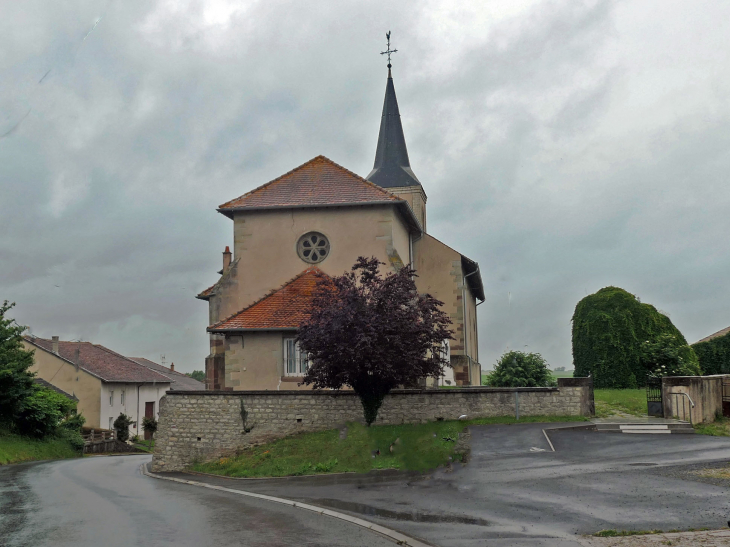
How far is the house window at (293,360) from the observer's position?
22.4m

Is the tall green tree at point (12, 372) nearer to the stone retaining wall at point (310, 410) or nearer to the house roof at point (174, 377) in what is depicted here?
the stone retaining wall at point (310, 410)

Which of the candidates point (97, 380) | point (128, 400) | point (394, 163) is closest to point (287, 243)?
point (394, 163)

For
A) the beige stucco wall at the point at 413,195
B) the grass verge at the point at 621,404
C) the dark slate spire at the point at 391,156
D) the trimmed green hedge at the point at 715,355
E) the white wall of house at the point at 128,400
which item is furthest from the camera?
the white wall of house at the point at 128,400

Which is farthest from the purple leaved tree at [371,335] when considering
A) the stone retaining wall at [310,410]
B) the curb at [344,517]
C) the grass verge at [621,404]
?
the grass verge at [621,404]

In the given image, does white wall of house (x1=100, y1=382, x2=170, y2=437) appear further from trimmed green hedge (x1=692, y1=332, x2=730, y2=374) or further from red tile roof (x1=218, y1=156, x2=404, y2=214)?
trimmed green hedge (x1=692, y1=332, x2=730, y2=374)

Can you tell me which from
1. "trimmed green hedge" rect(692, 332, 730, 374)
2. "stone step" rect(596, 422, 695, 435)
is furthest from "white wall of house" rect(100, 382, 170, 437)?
"stone step" rect(596, 422, 695, 435)

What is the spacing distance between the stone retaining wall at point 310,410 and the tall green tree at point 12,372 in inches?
524

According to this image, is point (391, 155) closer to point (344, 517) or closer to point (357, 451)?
point (357, 451)

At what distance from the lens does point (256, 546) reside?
8.74m

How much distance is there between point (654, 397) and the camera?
2072 cm

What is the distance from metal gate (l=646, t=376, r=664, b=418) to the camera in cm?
2011

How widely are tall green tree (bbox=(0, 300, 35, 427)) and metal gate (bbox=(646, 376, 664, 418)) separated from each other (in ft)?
85.3

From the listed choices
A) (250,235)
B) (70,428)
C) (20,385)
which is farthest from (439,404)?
(70,428)

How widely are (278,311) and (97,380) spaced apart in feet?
96.9
